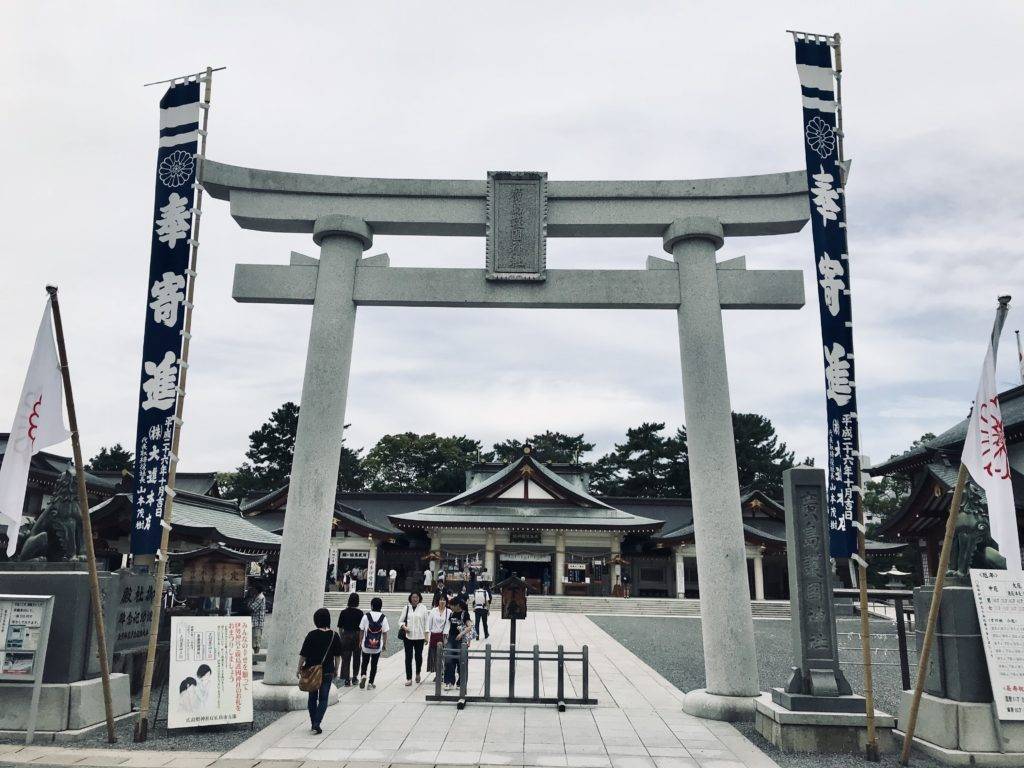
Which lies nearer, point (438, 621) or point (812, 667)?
point (812, 667)

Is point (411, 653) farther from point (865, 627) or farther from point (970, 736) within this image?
point (970, 736)

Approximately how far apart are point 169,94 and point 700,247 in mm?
7442

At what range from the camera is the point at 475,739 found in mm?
7691

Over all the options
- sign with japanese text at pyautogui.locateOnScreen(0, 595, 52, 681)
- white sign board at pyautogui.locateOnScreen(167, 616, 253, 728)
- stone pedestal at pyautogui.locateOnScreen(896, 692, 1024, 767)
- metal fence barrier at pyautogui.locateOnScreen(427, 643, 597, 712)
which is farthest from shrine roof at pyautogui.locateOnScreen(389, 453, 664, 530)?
stone pedestal at pyautogui.locateOnScreen(896, 692, 1024, 767)

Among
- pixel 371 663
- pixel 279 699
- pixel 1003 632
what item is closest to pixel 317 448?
pixel 279 699

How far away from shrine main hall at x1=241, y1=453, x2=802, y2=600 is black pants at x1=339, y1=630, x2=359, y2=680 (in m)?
21.3

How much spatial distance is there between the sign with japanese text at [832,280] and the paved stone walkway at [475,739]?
2.74 m

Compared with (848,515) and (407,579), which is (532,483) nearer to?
(407,579)

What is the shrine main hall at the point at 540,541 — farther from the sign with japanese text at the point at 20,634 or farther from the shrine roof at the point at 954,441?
the sign with japanese text at the point at 20,634

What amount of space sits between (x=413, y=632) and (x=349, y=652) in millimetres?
1083

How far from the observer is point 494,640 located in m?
19.2

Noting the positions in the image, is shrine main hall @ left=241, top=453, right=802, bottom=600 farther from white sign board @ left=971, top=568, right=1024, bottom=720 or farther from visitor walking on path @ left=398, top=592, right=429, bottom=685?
white sign board @ left=971, top=568, right=1024, bottom=720

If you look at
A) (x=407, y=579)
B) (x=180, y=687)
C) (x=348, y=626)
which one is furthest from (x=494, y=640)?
(x=407, y=579)

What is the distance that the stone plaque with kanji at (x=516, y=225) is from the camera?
32.4 ft
